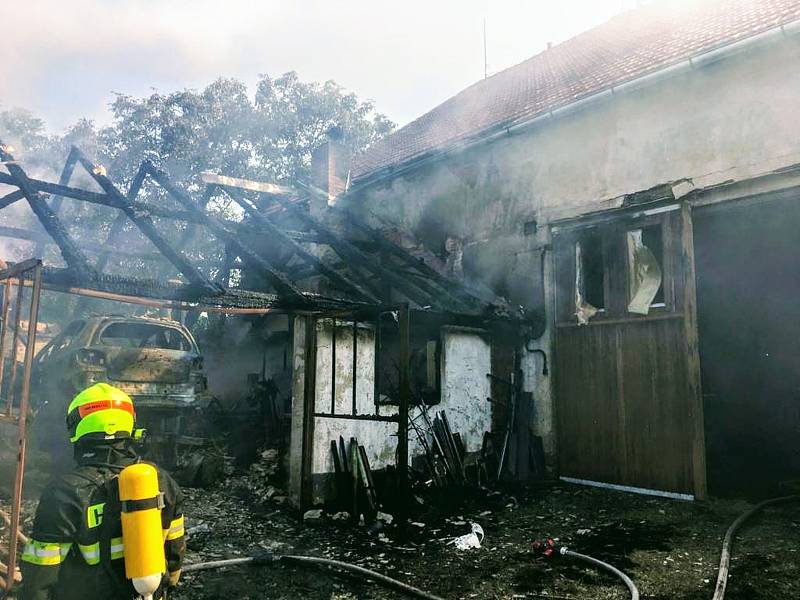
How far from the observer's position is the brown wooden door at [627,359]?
20.6 ft

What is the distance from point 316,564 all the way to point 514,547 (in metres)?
1.82

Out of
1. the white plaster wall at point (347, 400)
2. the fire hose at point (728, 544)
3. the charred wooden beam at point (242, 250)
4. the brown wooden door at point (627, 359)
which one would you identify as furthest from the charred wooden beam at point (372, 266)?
the fire hose at point (728, 544)

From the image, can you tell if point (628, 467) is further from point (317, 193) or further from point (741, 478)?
point (317, 193)

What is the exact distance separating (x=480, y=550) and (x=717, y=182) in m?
5.02

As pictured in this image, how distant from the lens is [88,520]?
2.15 meters

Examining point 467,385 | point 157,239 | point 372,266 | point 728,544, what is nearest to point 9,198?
point 157,239

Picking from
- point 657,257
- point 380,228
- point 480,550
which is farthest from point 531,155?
point 480,550

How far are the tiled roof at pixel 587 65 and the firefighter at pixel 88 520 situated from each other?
718 cm

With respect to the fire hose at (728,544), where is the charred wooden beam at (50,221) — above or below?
above

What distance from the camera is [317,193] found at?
1163 cm

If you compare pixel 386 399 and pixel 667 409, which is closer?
pixel 667 409

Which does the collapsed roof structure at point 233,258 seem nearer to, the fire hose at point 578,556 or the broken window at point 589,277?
the broken window at point 589,277

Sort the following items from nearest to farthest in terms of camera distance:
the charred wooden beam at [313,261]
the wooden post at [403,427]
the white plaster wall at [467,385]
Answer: the wooden post at [403,427] → the charred wooden beam at [313,261] → the white plaster wall at [467,385]

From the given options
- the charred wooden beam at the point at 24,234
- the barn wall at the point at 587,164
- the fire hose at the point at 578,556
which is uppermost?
the barn wall at the point at 587,164
